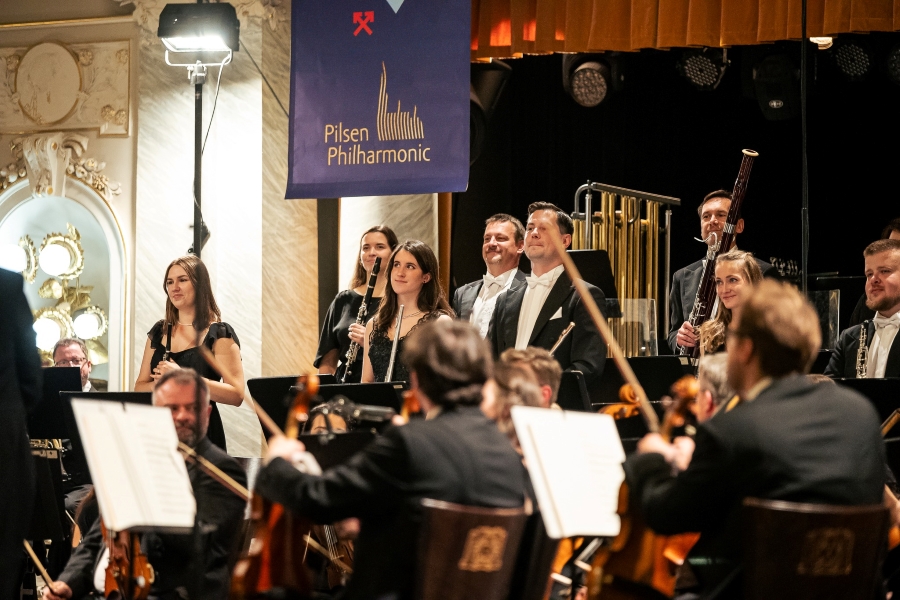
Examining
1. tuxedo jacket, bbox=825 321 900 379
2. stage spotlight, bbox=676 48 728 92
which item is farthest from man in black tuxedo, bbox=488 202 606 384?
stage spotlight, bbox=676 48 728 92

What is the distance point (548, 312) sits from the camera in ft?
14.1

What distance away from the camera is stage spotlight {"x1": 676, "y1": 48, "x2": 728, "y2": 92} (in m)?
6.49

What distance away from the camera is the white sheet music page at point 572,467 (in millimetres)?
2445

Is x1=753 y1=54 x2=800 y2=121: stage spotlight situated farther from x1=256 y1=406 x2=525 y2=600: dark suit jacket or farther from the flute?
x1=256 y1=406 x2=525 y2=600: dark suit jacket

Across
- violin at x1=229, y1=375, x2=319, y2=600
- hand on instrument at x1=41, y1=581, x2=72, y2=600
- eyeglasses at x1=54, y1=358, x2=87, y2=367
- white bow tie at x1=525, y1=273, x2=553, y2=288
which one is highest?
white bow tie at x1=525, y1=273, x2=553, y2=288

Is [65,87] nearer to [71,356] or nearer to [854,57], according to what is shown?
[71,356]

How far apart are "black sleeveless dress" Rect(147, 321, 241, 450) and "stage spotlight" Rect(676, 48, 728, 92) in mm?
3229

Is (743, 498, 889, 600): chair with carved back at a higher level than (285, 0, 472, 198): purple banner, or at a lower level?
lower

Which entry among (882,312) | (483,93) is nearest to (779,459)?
(882,312)

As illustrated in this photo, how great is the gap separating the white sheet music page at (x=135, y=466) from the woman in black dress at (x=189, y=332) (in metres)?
1.80

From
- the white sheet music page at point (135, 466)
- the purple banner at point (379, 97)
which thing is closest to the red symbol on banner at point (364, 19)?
the purple banner at point (379, 97)

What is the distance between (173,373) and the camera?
338cm

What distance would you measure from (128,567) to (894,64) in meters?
5.02

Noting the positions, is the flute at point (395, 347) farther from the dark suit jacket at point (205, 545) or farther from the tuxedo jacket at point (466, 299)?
the dark suit jacket at point (205, 545)
